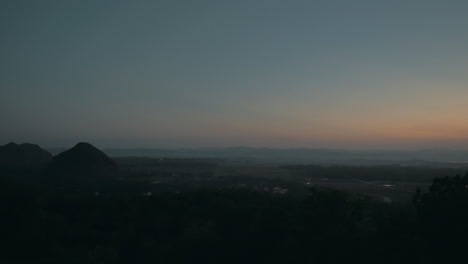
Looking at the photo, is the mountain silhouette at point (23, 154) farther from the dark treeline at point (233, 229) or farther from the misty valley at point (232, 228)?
the dark treeline at point (233, 229)

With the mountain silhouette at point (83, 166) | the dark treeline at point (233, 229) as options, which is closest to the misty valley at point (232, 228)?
the dark treeline at point (233, 229)

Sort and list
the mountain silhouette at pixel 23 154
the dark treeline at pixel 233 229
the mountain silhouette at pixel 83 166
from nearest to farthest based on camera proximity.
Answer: the dark treeline at pixel 233 229
the mountain silhouette at pixel 83 166
the mountain silhouette at pixel 23 154

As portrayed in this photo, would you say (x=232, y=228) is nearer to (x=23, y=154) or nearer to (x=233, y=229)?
(x=233, y=229)

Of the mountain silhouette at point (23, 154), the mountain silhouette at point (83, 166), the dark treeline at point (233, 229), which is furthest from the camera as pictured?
the mountain silhouette at point (23, 154)

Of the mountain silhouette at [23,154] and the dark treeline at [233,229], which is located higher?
the mountain silhouette at [23,154]

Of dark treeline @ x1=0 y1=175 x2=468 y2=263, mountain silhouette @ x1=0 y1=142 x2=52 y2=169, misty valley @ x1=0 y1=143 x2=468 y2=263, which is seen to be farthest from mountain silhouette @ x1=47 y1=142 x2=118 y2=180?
dark treeline @ x1=0 y1=175 x2=468 y2=263

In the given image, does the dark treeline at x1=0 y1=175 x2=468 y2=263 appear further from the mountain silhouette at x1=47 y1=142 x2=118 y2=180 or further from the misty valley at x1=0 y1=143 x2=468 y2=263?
the mountain silhouette at x1=47 y1=142 x2=118 y2=180

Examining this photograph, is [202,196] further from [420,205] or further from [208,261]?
[420,205]
